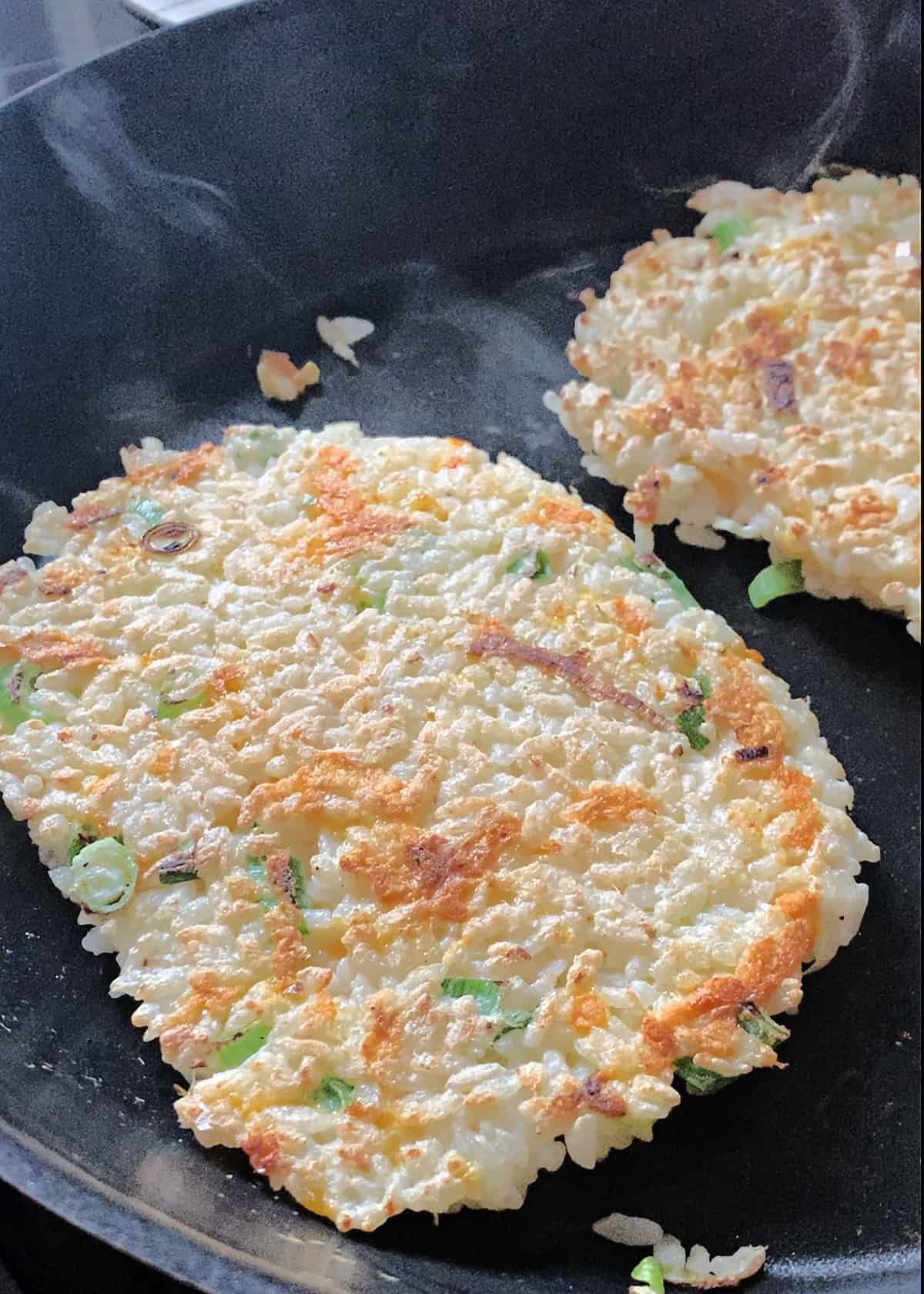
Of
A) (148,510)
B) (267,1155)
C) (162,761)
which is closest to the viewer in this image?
(267,1155)

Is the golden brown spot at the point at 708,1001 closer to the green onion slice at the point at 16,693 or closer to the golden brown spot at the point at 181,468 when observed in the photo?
the green onion slice at the point at 16,693

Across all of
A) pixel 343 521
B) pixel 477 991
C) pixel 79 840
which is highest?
pixel 343 521

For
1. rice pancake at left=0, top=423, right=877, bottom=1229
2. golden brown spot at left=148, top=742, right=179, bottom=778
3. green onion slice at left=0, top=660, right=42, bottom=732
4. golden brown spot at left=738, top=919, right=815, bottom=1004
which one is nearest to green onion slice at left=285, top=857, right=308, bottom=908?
rice pancake at left=0, top=423, right=877, bottom=1229

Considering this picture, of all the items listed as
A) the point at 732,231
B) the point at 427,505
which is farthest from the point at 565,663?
the point at 732,231

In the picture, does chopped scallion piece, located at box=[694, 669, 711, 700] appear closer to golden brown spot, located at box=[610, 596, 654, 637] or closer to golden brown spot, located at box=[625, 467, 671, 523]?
golden brown spot, located at box=[610, 596, 654, 637]

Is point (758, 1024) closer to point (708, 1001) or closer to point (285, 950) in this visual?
point (708, 1001)

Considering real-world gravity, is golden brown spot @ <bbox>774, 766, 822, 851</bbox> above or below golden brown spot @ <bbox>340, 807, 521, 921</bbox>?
below
